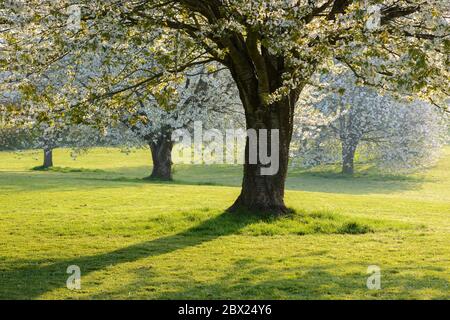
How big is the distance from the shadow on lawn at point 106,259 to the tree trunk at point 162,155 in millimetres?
21926

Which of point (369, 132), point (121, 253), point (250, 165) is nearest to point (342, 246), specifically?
point (250, 165)

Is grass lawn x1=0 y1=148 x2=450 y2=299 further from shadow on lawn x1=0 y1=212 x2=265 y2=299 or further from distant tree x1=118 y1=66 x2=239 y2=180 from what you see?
distant tree x1=118 y1=66 x2=239 y2=180

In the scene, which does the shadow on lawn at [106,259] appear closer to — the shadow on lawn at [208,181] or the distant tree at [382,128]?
the shadow on lawn at [208,181]

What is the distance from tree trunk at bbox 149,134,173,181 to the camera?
140ft

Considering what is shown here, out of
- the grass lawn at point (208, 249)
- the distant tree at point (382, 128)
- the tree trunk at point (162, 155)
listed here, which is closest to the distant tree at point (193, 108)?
the tree trunk at point (162, 155)

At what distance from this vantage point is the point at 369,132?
56.8 m

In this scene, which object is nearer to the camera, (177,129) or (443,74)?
(443,74)

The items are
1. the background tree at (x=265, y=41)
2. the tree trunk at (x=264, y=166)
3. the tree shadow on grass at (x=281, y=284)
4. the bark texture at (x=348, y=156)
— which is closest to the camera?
the tree shadow on grass at (x=281, y=284)

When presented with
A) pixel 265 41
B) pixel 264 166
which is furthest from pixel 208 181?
pixel 265 41

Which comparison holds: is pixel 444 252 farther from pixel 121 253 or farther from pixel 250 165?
pixel 121 253

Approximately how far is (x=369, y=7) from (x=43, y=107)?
32.0 ft

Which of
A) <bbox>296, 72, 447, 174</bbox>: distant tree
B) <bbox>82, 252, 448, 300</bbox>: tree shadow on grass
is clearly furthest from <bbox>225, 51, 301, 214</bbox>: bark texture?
<bbox>296, 72, 447, 174</bbox>: distant tree

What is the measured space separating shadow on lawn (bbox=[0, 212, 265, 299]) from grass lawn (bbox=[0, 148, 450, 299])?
27 mm

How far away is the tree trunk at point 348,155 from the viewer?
2208 inches
